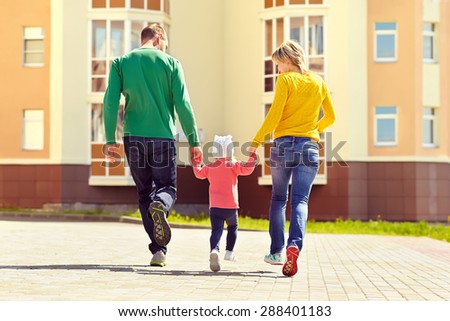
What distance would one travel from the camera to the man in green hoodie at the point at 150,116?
31.0ft

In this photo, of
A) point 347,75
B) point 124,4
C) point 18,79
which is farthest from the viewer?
point 18,79

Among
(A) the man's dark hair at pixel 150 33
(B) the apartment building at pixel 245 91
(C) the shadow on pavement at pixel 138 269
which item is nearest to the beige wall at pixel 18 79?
(B) the apartment building at pixel 245 91

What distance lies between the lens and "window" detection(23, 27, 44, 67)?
108 feet

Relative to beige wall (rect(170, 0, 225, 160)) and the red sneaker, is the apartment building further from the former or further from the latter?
the red sneaker

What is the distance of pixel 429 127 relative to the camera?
31.6 meters

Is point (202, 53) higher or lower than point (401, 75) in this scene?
higher

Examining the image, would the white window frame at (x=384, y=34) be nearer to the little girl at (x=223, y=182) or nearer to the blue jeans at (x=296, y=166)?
the little girl at (x=223, y=182)

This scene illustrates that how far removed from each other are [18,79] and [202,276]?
25141mm

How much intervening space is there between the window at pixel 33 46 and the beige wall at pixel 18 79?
246 millimetres

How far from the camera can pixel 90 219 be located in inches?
1088

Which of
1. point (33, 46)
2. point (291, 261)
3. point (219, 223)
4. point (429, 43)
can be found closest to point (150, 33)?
point (219, 223)

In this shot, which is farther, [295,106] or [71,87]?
[71,87]

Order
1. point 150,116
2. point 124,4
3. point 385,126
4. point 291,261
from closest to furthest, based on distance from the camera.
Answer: point 291,261, point 150,116, point 385,126, point 124,4

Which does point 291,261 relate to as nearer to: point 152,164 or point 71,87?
point 152,164
